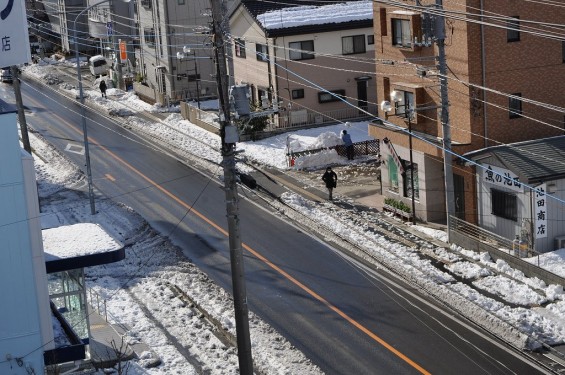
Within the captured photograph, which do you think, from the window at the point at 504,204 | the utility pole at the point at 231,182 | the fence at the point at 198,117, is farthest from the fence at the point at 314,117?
the utility pole at the point at 231,182

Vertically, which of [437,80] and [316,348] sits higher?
[437,80]

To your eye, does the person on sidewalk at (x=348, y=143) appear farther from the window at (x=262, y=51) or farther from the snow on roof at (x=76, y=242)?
the snow on roof at (x=76, y=242)

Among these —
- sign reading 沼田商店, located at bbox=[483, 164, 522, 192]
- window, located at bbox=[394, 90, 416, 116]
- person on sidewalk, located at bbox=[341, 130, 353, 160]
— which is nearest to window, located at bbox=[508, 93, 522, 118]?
sign reading 沼田商店, located at bbox=[483, 164, 522, 192]

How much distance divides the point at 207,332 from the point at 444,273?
7.47 m

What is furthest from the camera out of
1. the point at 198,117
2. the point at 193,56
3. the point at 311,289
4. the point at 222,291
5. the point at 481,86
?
the point at 193,56

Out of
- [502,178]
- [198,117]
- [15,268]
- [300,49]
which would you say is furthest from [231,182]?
[198,117]

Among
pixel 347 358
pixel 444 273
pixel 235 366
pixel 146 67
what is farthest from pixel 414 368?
pixel 146 67

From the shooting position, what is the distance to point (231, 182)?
1911 centimetres

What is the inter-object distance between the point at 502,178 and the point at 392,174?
7091 mm

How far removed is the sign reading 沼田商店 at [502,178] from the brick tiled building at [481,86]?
0.90 m

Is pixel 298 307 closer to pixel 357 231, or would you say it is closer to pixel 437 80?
pixel 357 231

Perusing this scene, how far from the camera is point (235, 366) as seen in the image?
76.5ft

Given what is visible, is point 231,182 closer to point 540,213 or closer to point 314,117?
point 540,213

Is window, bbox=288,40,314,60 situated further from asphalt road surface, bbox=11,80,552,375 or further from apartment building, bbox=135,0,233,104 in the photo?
apartment building, bbox=135,0,233,104
